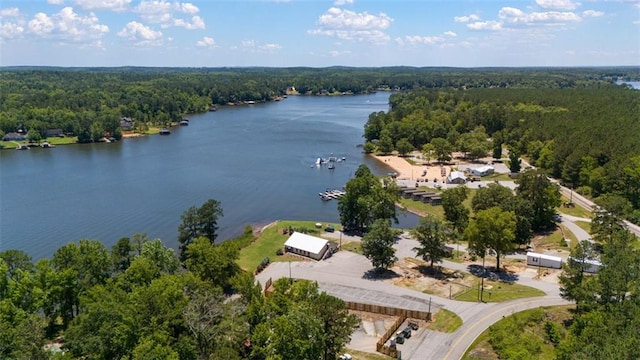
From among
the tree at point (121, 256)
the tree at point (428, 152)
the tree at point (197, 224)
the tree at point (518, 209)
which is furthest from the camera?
Answer: the tree at point (428, 152)

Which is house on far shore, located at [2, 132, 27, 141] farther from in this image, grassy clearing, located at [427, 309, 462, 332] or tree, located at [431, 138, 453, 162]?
grassy clearing, located at [427, 309, 462, 332]

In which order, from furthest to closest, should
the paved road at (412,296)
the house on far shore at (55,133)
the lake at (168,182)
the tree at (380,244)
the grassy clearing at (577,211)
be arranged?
the house on far shore at (55,133) < the lake at (168,182) < the grassy clearing at (577,211) < the tree at (380,244) < the paved road at (412,296)

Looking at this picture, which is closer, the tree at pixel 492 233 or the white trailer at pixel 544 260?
the tree at pixel 492 233

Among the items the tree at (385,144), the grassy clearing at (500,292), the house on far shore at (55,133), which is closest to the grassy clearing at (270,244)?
the grassy clearing at (500,292)

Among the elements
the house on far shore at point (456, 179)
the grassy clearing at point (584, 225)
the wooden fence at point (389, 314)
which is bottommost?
the wooden fence at point (389, 314)

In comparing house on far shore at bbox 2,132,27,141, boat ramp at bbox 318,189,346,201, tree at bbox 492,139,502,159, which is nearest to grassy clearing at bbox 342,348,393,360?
boat ramp at bbox 318,189,346,201

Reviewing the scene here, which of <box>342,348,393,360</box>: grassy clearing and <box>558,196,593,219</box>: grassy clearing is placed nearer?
<box>342,348,393,360</box>: grassy clearing

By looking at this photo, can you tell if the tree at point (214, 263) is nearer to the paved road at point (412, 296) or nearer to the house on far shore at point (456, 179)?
the paved road at point (412, 296)
